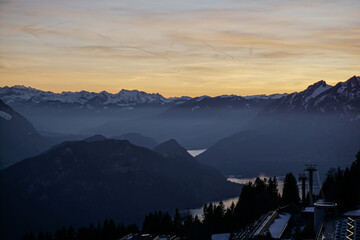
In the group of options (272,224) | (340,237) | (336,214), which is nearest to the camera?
(340,237)

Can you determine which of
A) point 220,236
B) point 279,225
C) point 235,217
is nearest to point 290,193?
point 235,217

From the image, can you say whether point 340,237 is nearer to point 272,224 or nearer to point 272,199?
point 272,224

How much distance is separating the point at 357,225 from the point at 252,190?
7229 centimetres

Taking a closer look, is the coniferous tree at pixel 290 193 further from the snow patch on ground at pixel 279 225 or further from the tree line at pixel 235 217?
the snow patch on ground at pixel 279 225

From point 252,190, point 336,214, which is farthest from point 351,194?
point 252,190

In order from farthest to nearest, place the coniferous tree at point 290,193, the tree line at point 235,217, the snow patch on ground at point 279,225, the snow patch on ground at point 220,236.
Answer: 1. the coniferous tree at point 290,193
2. the tree line at point 235,217
3. the snow patch on ground at point 220,236
4. the snow patch on ground at point 279,225

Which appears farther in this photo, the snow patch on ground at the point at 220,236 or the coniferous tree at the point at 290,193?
the coniferous tree at the point at 290,193

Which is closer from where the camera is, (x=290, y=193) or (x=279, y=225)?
(x=279, y=225)

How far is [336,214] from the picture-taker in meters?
96.9

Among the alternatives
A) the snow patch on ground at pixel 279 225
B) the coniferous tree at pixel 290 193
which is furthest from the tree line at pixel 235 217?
the snow patch on ground at pixel 279 225

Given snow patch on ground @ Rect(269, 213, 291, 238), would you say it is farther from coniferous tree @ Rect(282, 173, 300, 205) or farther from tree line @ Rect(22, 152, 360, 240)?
coniferous tree @ Rect(282, 173, 300, 205)

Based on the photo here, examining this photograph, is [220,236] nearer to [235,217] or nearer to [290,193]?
[235,217]

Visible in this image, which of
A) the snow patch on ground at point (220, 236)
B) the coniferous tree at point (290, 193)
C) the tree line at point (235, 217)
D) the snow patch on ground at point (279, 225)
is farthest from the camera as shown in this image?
the coniferous tree at point (290, 193)

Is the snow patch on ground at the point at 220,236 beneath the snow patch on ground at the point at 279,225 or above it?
beneath
